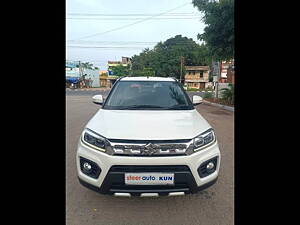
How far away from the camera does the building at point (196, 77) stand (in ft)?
156

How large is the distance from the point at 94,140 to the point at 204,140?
1.20 meters

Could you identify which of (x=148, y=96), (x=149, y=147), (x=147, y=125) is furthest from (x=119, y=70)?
(x=149, y=147)

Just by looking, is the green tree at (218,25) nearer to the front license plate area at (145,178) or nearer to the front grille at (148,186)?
the front grille at (148,186)

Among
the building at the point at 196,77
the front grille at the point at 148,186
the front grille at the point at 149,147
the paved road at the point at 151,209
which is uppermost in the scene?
the building at the point at 196,77

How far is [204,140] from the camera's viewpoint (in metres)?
2.36

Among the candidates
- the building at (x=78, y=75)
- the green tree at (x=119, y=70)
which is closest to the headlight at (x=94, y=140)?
the building at (x=78, y=75)

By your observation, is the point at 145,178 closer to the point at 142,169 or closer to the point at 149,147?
the point at 142,169

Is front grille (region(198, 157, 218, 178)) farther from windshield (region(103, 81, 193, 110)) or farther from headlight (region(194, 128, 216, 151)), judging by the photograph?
windshield (region(103, 81, 193, 110))

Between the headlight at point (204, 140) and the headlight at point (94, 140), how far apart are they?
0.95 meters

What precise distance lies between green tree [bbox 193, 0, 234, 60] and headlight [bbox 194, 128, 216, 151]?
27.0 ft

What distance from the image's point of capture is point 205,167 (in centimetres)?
227
